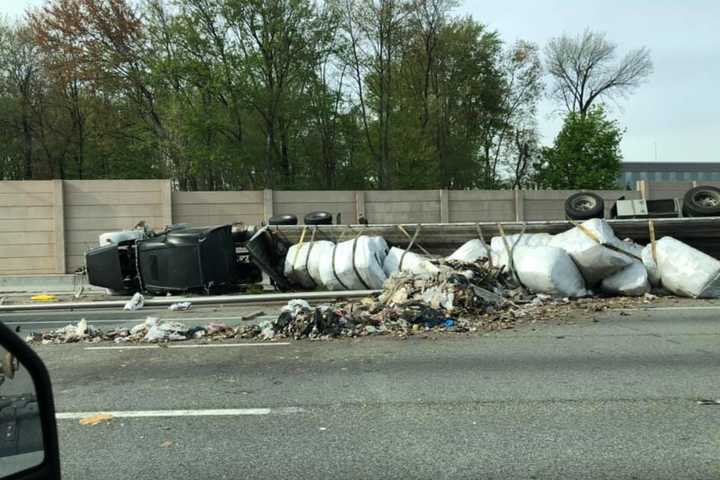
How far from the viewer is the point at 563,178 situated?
39.3 m

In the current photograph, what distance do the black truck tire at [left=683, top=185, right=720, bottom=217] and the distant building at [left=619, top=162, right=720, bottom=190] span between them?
86772 mm

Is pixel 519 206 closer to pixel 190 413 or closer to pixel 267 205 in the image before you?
pixel 267 205

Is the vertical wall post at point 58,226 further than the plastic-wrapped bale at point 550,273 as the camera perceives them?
Yes

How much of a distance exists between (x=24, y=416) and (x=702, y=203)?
58.1 ft

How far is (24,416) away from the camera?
1.77 meters

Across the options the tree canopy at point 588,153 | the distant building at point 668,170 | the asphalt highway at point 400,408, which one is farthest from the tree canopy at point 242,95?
the distant building at point 668,170

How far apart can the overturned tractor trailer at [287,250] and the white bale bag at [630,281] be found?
1.53m

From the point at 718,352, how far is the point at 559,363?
6.44ft

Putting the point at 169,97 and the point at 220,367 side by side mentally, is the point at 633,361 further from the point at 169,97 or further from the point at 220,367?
the point at 169,97

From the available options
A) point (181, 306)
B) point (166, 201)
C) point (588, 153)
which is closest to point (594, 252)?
point (181, 306)

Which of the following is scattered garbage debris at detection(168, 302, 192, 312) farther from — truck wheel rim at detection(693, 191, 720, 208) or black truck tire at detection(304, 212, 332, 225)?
truck wheel rim at detection(693, 191, 720, 208)

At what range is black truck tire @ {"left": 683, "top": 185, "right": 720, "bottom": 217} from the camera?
15844 mm

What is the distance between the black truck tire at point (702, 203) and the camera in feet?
52.0

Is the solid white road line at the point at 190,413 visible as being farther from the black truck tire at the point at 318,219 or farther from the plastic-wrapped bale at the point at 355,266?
the black truck tire at the point at 318,219
